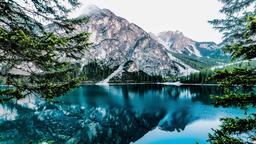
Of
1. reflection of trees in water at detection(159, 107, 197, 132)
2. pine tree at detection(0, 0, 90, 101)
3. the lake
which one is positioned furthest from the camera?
reflection of trees in water at detection(159, 107, 197, 132)

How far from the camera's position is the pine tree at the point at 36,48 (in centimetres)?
654

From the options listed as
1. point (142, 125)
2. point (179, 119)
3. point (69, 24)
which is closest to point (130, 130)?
point (142, 125)

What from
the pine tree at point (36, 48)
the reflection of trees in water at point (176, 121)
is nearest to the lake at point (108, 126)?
the reflection of trees in water at point (176, 121)

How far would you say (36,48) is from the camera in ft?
21.5

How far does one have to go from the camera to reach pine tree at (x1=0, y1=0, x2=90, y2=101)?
21.4 feet

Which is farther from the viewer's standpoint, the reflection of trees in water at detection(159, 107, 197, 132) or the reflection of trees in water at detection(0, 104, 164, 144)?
the reflection of trees in water at detection(159, 107, 197, 132)

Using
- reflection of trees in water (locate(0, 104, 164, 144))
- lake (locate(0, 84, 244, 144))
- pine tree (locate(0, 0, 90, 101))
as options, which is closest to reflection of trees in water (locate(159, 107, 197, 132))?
lake (locate(0, 84, 244, 144))

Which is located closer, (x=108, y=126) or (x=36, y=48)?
(x=36, y=48)

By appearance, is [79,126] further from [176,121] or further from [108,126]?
[176,121]

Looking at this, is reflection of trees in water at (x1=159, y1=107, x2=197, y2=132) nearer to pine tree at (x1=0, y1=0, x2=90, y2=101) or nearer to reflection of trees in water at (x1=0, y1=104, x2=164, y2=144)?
reflection of trees in water at (x1=0, y1=104, x2=164, y2=144)

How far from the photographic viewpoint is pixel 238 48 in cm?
616

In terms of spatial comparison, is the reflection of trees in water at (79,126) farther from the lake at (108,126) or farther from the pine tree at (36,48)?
the pine tree at (36,48)

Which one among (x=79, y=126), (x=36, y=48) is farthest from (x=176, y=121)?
(x=36, y=48)

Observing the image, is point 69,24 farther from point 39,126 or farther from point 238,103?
point 39,126
